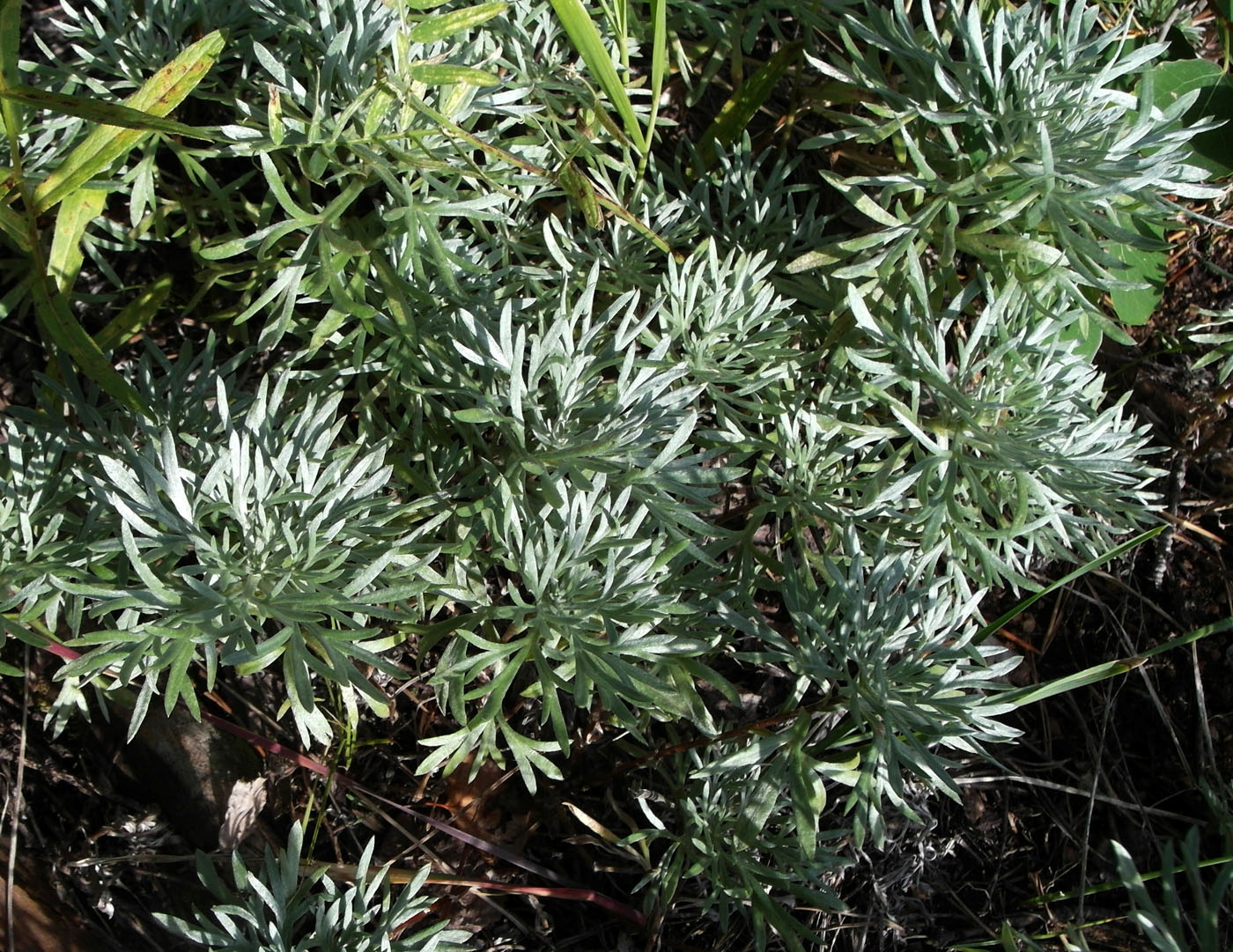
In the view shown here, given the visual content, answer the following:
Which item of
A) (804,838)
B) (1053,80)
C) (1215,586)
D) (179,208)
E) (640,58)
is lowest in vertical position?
(1215,586)

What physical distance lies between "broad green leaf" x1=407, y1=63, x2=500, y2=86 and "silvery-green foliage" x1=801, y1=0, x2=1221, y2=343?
2.25 ft

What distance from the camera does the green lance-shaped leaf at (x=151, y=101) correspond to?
1.67m

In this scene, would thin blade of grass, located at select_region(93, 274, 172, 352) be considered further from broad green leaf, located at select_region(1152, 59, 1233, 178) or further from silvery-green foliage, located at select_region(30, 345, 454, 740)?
broad green leaf, located at select_region(1152, 59, 1233, 178)

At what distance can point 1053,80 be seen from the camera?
1902 millimetres

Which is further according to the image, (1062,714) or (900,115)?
(1062,714)

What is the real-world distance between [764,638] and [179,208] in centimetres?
157

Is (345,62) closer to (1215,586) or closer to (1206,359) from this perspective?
(1206,359)

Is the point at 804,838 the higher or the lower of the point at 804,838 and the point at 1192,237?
the higher

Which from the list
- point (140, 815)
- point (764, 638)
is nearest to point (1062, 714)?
point (764, 638)

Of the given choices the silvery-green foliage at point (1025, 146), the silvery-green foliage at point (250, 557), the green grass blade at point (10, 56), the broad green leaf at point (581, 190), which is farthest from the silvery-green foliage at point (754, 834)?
the green grass blade at point (10, 56)

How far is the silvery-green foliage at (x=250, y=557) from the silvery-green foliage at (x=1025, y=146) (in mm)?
1023

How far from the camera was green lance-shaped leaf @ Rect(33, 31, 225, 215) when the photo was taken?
5.46 ft

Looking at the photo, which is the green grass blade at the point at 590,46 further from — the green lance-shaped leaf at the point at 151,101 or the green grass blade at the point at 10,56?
the green grass blade at the point at 10,56

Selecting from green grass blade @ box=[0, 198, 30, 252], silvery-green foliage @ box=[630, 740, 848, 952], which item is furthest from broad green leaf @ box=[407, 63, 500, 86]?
silvery-green foliage @ box=[630, 740, 848, 952]
